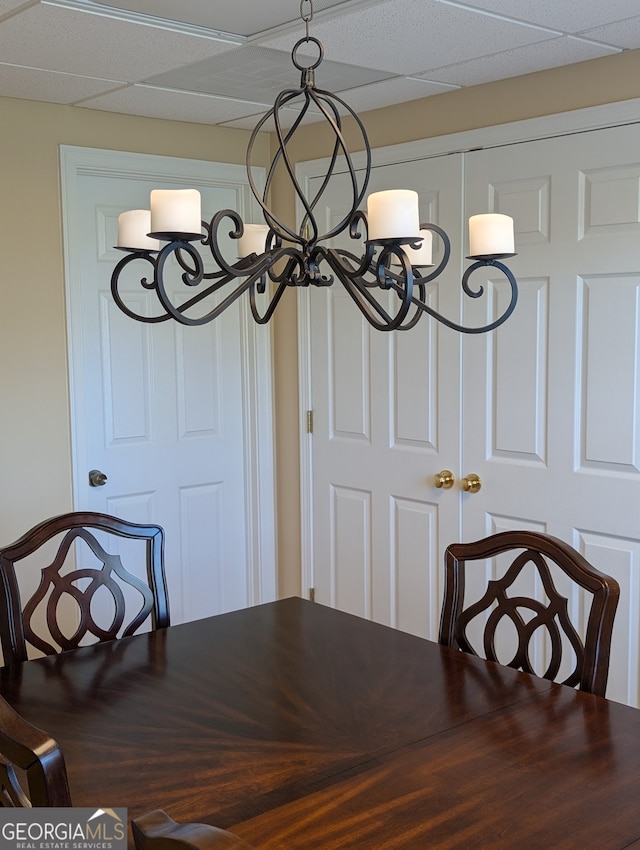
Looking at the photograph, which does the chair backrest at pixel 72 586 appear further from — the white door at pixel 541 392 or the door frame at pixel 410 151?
the door frame at pixel 410 151

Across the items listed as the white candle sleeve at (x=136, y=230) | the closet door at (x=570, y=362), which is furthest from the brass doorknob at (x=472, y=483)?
the white candle sleeve at (x=136, y=230)

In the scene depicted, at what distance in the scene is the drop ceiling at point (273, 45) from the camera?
2293 millimetres

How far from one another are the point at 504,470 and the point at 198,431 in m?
1.32

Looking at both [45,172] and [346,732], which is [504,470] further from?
[45,172]

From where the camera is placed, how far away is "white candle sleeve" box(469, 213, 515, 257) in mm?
1852

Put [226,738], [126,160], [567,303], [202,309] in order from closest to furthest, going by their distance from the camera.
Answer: [226,738], [567,303], [126,160], [202,309]

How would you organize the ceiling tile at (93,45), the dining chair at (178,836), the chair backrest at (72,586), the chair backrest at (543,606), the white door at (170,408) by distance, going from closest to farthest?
the dining chair at (178,836), the chair backrest at (543,606), the chair backrest at (72,586), the ceiling tile at (93,45), the white door at (170,408)

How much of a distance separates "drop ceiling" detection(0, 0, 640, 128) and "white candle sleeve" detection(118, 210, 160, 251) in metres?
0.70

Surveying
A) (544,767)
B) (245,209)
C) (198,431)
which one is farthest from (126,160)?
(544,767)

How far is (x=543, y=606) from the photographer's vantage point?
Answer: 216 cm

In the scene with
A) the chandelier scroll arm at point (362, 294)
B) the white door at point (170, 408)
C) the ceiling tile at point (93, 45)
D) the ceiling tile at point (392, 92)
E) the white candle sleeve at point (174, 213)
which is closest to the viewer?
the white candle sleeve at point (174, 213)

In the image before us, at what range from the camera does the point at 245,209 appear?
3.85 metres

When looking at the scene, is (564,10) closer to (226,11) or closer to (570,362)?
(226,11)

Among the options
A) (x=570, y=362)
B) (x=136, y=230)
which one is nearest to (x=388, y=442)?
(x=570, y=362)
